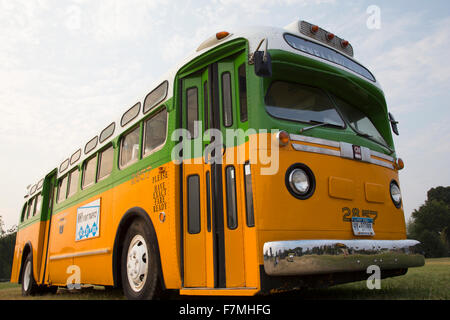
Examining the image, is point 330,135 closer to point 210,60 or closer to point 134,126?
point 210,60

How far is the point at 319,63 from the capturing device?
4102 millimetres

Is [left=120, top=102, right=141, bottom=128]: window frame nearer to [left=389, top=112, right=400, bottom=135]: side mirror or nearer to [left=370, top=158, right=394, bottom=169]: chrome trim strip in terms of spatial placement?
[left=370, top=158, right=394, bottom=169]: chrome trim strip

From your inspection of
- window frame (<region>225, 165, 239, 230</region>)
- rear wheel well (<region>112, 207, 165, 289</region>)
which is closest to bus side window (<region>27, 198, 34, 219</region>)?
rear wheel well (<region>112, 207, 165, 289</region>)

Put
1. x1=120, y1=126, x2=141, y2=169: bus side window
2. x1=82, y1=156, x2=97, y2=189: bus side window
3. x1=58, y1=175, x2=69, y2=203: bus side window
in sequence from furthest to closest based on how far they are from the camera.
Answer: x1=58, y1=175, x2=69, y2=203: bus side window, x1=82, y1=156, x2=97, y2=189: bus side window, x1=120, y1=126, x2=141, y2=169: bus side window

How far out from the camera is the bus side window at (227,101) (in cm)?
390

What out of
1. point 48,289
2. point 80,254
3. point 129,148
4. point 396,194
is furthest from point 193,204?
point 48,289

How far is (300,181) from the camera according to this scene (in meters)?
3.55

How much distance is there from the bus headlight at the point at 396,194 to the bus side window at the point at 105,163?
404cm

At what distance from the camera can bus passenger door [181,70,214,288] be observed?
385 cm

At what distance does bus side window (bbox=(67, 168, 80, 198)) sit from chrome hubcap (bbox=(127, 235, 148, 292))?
321 cm

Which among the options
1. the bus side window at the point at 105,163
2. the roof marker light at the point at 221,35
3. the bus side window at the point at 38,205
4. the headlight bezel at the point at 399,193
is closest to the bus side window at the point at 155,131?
the roof marker light at the point at 221,35

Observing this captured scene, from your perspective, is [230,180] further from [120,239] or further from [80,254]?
[80,254]
